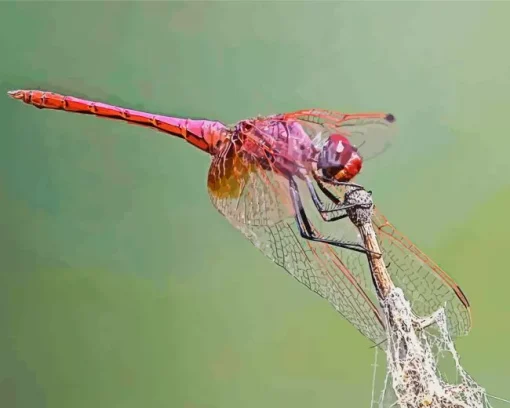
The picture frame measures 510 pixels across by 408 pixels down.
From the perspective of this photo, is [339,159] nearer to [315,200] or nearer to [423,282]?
[315,200]

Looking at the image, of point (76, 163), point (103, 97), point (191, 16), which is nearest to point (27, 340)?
point (76, 163)

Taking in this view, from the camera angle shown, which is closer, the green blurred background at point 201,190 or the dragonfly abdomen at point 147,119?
the dragonfly abdomen at point 147,119

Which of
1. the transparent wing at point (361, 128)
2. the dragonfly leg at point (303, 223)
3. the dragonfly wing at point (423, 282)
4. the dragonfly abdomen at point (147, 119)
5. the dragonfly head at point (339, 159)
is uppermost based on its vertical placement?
Answer: the dragonfly abdomen at point (147, 119)

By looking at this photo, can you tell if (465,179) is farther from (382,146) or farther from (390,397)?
(390,397)

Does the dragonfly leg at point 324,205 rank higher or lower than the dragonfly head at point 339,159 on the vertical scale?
lower

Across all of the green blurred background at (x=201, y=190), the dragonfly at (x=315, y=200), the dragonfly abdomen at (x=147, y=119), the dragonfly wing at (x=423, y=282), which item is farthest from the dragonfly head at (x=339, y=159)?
the green blurred background at (x=201, y=190)

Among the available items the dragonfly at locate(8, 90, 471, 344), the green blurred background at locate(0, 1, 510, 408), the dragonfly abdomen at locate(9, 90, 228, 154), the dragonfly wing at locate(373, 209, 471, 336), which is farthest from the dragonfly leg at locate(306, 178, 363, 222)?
the green blurred background at locate(0, 1, 510, 408)

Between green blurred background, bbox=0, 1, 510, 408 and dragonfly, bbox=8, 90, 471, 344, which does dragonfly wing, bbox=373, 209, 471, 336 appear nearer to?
dragonfly, bbox=8, 90, 471, 344

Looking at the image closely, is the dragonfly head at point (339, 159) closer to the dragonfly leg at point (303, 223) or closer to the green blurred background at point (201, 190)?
the dragonfly leg at point (303, 223)
